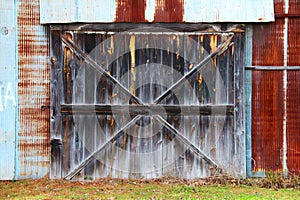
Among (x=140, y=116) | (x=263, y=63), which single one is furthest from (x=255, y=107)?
(x=140, y=116)

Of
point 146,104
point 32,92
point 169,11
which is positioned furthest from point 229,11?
point 32,92

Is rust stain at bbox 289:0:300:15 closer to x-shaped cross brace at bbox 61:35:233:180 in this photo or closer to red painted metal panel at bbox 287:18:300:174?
red painted metal panel at bbox 287:18:300:174

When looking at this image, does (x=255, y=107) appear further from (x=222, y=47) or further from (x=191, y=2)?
(x=191, y=2)

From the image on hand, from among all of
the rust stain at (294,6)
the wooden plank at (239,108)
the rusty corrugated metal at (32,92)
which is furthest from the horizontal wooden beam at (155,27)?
the rust stain at (294,6)

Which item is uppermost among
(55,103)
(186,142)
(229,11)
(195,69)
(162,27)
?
(229,11)

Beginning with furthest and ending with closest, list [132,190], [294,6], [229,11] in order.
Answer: [294,6], [229,11], [132,190]

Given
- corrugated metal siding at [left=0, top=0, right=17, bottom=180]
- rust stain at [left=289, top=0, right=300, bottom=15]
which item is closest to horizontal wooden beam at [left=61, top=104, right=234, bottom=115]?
corrugated metal siding at [left=0, top=0, right=17, bottom=180]

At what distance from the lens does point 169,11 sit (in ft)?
25.5

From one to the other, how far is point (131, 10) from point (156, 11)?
0.43m

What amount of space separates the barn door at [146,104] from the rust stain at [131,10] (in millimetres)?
225

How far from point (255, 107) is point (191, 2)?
84.6 inches

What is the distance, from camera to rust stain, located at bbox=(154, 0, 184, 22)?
776cm

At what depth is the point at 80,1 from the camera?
7777 millimetres

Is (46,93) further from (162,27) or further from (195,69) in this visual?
(195,69)
